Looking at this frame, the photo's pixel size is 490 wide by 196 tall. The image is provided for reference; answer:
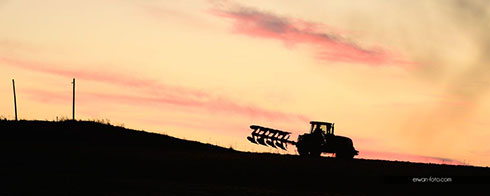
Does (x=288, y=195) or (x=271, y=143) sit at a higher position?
(x=271, y=143)

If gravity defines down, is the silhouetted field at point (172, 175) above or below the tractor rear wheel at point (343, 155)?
below

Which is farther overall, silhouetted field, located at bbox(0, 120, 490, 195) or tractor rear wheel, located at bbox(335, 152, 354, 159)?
tractor rear wheel, located at bbox(335, 152, 354, 159)

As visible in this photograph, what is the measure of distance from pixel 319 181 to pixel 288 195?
5.54 metres

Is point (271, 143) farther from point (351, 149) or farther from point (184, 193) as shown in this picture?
point (184, 193)

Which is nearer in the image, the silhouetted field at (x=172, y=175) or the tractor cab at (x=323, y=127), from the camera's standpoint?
the silhouetted field at (x=172, y=175)

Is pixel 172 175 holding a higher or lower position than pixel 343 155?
lower

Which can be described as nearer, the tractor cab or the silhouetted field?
the silhouetted field

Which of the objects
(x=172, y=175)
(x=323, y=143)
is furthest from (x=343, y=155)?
(x=172, y=175)

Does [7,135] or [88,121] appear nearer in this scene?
[7,135]

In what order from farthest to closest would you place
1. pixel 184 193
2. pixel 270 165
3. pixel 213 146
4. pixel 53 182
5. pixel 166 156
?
pixel 213 146, pixel 166 156, pixel 270 165, pixel 53 182, pixel 184 193

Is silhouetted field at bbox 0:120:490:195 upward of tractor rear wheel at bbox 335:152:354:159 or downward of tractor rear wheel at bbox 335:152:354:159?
downward

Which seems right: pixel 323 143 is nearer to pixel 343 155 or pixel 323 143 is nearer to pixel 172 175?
pixel 343 155

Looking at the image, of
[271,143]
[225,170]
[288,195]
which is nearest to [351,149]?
[271,143]

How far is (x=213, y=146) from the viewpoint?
48062 millimetres
